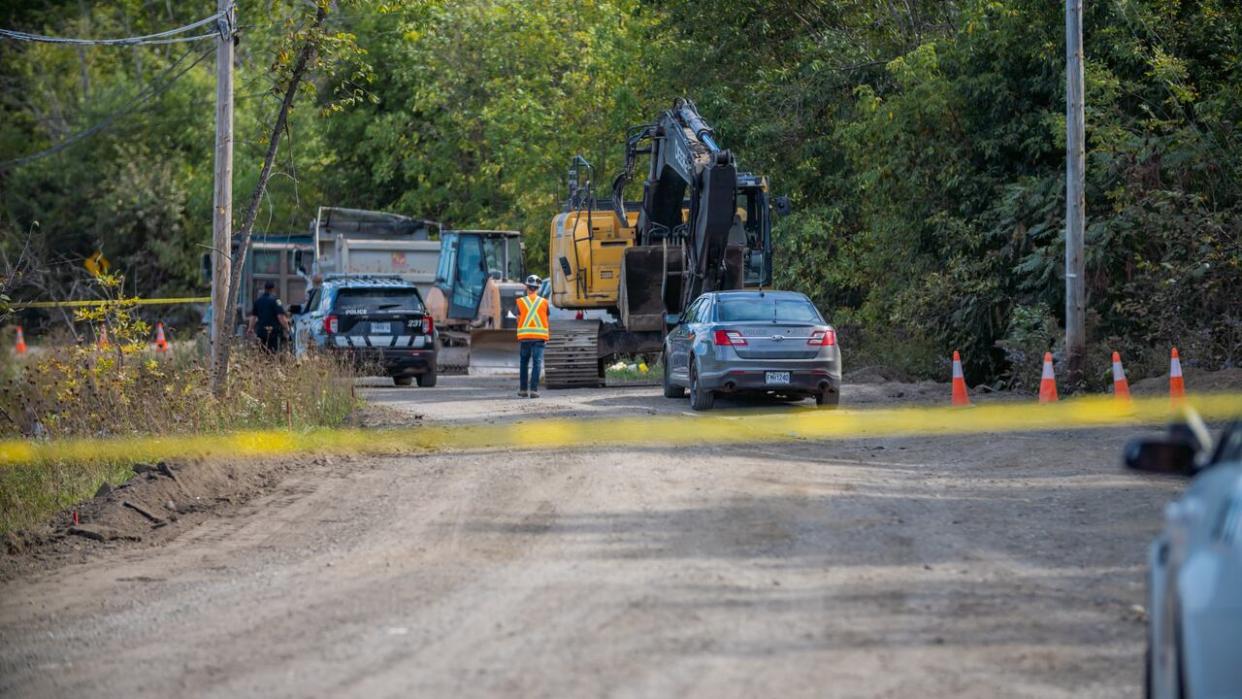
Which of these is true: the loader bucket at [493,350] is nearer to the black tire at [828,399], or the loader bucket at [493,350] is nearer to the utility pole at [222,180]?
the black tire at [828,399]

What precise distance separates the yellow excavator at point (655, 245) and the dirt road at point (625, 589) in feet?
36.2

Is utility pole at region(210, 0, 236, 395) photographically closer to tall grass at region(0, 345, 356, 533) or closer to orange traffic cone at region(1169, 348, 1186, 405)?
tall grass at region(0, 345, 356, 533)

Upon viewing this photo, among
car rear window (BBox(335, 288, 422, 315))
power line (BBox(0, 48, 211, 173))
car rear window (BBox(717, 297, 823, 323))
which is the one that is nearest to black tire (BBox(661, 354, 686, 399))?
car rear window (BBox(717, 297, 823, 323))

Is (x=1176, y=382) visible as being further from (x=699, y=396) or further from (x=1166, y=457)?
(x=1166, y=457)

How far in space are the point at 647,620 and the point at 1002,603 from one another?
1.88 m

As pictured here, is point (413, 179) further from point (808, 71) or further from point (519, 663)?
point (519, 663)

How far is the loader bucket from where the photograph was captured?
39.3 meters

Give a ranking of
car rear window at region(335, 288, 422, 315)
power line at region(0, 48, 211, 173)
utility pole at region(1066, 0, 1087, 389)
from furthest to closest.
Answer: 1. power line at region(0, 48, 211, 173)
2. car rear window at region(335, 288, 422, 315)
3. utility pole at region(1066, 0, 1087, 389)

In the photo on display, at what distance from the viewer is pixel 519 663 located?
7.64 m

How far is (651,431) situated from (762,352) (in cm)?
324

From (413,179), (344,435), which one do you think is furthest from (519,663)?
(413,179)

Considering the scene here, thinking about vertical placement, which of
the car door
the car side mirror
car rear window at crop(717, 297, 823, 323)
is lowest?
the car side mirror

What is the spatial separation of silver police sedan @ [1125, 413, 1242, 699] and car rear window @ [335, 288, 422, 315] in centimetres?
2463

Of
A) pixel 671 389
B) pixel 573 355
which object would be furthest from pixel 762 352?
pixel 573 355
